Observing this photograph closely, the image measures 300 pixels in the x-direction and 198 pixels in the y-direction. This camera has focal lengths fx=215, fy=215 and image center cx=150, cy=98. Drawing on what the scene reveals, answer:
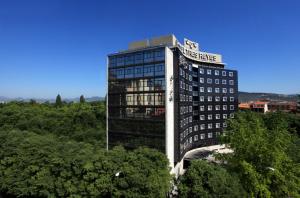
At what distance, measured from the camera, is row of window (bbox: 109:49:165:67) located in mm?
42006

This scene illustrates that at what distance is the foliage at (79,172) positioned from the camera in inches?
1044

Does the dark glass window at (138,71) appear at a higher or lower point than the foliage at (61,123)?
higher

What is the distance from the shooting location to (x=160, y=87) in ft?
139

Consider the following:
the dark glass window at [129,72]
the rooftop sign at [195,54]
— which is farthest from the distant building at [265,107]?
the dark glass window at [129,72]

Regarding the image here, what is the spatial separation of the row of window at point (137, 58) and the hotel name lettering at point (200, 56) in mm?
13971

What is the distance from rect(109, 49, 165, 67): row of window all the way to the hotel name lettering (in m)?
14.0

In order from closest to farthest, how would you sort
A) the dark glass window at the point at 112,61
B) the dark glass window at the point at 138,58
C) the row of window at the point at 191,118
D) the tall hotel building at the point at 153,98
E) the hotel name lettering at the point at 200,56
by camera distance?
1. the tall hotel building at the point at 153,98
2. the dark glass window at the point at 138,58
3. the dark glass window at the point at 112,61
4. the row of window at the point at 191,118
5. the hotel name lettering at the point at 200,56

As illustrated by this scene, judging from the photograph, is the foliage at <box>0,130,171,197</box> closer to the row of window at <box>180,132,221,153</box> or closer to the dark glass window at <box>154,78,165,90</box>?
the dark glass window at <box>154,78,165,90</box>

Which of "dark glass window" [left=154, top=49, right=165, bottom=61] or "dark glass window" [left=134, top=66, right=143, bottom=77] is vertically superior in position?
"dark glass window" [left=154, top=49, right=165, bottom=61]

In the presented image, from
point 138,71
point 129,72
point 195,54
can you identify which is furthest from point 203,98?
point 129,72

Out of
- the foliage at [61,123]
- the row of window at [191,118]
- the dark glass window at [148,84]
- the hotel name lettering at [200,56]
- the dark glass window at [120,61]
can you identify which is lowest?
the foliage at [61,123]

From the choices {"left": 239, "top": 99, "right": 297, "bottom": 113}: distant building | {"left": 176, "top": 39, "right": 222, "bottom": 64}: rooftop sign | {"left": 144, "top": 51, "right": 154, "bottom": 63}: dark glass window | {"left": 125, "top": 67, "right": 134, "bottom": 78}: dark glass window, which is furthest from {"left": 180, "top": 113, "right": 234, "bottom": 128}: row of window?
{"left": 239, "top": 99, "right": 297, "bottom": 113}: distant building

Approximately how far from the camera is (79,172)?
29.0 m

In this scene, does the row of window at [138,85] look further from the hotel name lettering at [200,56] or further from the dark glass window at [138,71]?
the hotel name lettering at [200,56]
